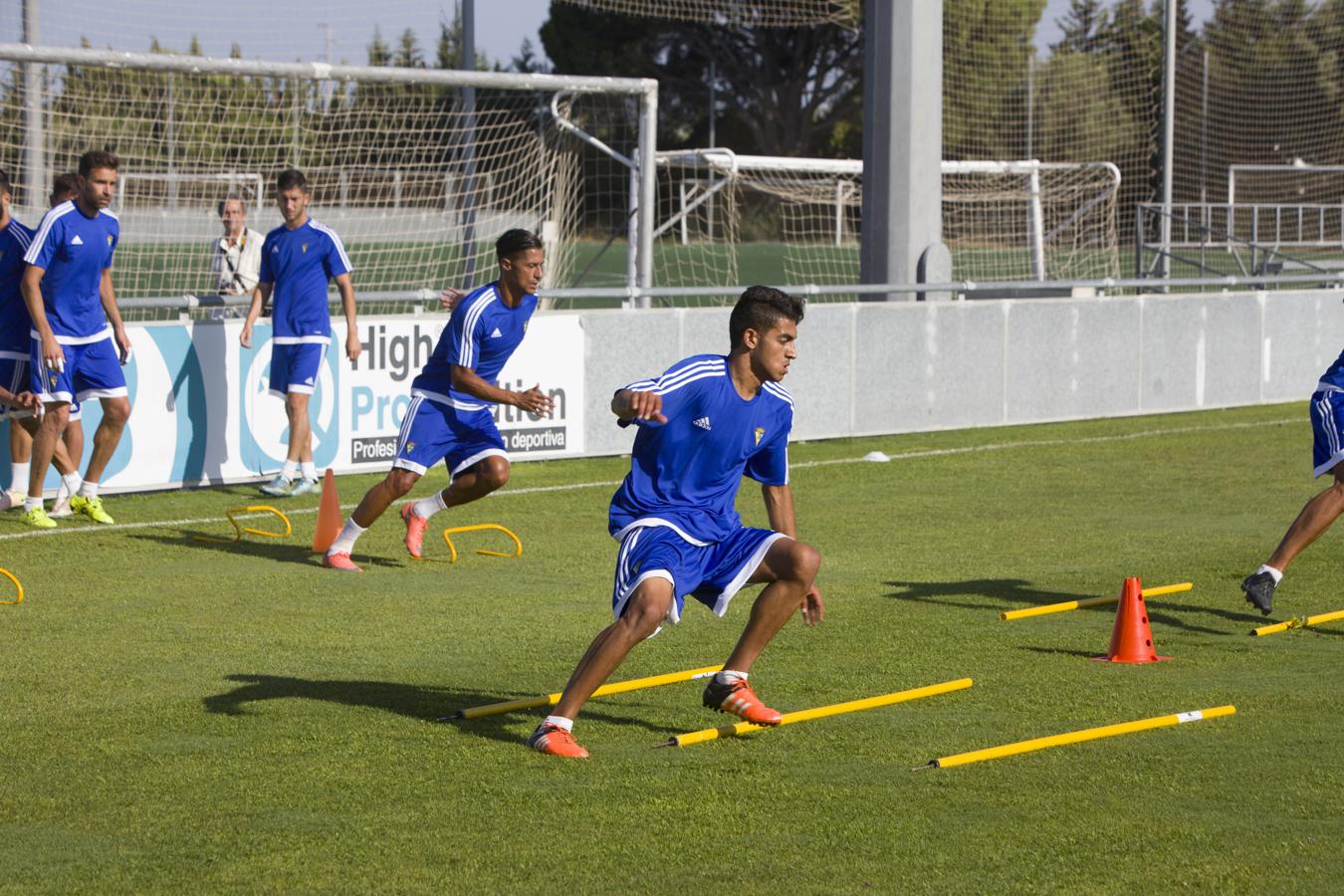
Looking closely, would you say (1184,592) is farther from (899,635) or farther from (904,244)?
(904,244)

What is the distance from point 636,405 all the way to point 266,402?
8322 millimetres

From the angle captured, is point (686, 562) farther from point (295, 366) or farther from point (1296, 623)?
point (295, 366)

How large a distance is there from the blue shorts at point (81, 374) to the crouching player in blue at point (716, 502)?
20.7ft

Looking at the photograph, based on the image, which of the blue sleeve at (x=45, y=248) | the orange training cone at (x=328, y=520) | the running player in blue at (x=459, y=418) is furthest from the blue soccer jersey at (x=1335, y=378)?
the blue sleeve at (x=45, y=248)

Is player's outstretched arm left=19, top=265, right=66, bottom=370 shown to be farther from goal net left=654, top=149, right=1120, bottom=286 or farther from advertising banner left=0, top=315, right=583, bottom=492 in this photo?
goal net left=654, top=149, right=1120, bottom=286

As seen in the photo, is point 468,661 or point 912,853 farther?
point 468,661

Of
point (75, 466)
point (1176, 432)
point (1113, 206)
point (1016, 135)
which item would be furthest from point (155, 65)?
point (1016, 135)

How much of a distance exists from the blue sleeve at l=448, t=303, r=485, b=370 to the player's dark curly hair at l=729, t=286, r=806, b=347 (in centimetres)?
368

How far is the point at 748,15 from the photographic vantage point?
53.8 meters

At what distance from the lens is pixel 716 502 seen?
671 cm

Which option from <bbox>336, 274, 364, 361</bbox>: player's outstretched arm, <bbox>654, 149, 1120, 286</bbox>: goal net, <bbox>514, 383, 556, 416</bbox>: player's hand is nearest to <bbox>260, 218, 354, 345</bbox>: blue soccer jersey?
<bbox>336, 274, 364, 361</bbox>: player's outstretched arm

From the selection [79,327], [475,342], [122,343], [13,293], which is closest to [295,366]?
[122,343]

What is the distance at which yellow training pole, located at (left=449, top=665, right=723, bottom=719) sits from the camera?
6.93 meters

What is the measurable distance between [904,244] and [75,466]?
972 centimetres
